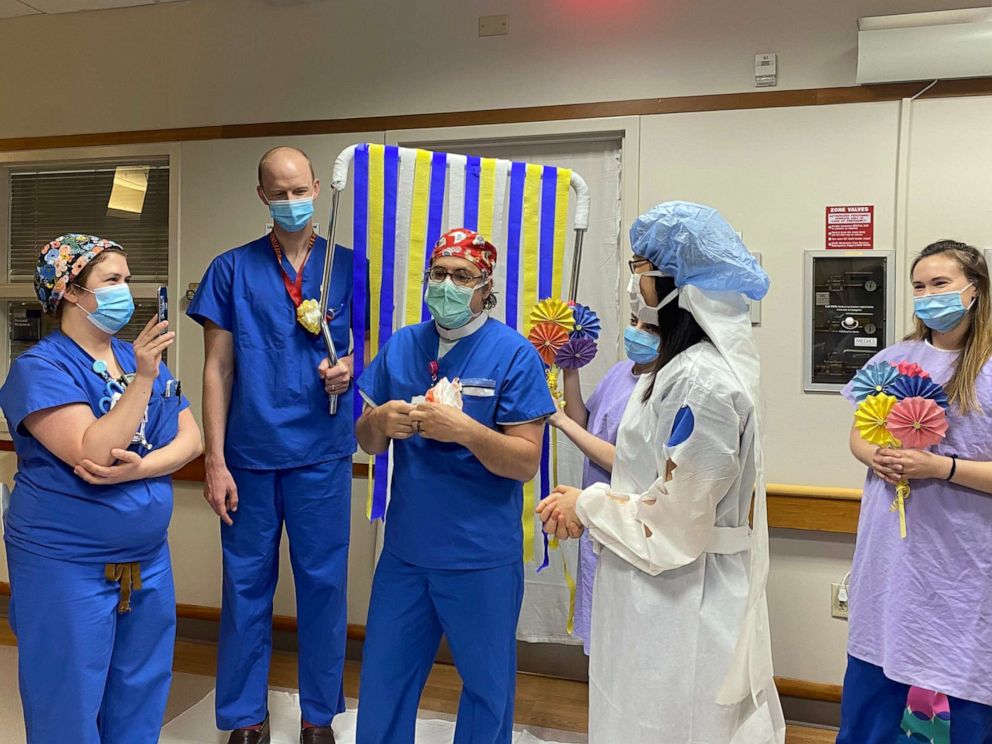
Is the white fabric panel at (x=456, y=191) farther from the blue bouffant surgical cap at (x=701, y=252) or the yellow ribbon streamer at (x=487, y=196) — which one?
the blue bouffant surgical cap at (x=701, y=252)

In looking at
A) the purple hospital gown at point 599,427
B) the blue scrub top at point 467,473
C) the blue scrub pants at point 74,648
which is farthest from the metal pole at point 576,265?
the blue scrub pants at point 74,648

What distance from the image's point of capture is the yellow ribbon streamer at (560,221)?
2539 millimetres

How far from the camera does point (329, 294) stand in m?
2.51

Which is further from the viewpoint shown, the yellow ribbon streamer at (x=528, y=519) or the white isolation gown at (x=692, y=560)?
the yellow ribbon streamer at (x=528, y=519)

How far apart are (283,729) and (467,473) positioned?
4.31ft

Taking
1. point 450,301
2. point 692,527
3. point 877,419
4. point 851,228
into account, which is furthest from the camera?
point 851,228

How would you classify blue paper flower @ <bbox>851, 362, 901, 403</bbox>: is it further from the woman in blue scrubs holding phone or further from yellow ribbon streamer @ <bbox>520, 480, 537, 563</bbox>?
the woman in blue scrubs holding phone

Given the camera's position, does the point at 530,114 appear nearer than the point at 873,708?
No

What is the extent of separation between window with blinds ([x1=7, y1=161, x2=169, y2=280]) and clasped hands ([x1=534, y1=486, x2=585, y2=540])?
259 cm

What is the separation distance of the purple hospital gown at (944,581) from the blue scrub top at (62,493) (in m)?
1.78

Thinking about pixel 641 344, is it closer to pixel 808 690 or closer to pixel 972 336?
pixel 972 336

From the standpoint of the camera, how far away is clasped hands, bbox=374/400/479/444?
6.09 feet

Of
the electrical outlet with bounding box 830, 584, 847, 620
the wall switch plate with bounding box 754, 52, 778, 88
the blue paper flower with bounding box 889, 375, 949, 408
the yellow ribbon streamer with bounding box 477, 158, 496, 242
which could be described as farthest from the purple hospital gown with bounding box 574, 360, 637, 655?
the wall switch plate with bounding box 754, 52, 778, 88

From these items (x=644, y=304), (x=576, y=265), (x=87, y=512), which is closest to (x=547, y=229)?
(x=576, y=265)
